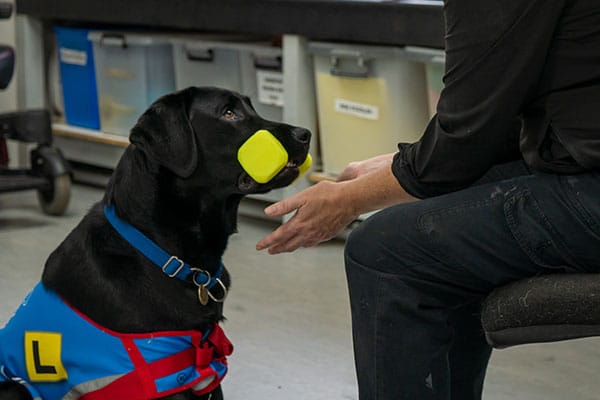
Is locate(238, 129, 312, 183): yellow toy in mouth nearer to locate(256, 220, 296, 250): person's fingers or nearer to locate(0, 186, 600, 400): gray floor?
locate(256, 220, 296, 250): person's fingers

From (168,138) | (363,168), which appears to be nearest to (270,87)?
(363,168)

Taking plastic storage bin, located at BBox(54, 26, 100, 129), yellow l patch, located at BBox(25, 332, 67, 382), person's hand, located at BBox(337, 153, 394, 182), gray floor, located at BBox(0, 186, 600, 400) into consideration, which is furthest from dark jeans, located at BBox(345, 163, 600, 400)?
plastic storage bin, located at BBox(54, 26, 100, 129)

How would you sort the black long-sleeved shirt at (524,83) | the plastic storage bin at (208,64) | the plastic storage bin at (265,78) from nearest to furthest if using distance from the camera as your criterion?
1. the black long-sleeved shirt at (524,83)
2. the plastic storage bin at (265,78)
3. the plastic storage bin at (208,64)

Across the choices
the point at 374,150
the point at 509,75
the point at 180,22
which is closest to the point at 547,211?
the point at 509,75

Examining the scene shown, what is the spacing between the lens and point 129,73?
3.74m

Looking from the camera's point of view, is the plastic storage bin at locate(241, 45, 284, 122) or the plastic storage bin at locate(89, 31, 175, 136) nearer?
the plastic storage bin at locate(241, 45, 284, 122)

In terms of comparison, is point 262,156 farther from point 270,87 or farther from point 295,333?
point 270,87

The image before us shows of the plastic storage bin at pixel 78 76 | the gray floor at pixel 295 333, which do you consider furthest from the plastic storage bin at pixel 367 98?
the plastic storage bin at pixel 78 76

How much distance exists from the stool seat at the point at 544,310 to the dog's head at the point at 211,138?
438 millimetres

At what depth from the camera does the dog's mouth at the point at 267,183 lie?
1681 mm

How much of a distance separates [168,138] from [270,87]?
1.74 meters

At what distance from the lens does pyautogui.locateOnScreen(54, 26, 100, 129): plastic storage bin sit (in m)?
3.86

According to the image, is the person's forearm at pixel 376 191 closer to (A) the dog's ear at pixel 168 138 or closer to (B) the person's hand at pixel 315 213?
(B) the person's hand at pixel 315 213

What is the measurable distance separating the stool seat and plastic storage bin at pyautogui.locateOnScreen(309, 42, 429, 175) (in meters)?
1.60
